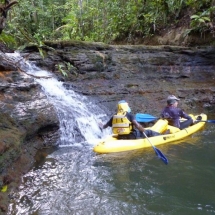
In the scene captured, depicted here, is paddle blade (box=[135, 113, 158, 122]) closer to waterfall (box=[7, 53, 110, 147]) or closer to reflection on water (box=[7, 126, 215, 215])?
waterfall (box=[7, 53, 110, 147])

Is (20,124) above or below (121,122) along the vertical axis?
above

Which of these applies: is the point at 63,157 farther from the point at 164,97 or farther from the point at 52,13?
the point at 52,13

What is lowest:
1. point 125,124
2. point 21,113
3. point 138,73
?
point 125,124

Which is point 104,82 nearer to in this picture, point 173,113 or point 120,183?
point 173,113

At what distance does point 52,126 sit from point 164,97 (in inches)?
166

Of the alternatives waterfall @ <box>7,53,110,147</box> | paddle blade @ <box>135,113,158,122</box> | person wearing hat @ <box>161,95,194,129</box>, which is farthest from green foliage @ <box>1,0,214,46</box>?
paddle blade @ <box>135,113,158,122</box>

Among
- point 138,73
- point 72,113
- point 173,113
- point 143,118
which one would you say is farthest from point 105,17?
point 173,113

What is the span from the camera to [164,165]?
192 inches

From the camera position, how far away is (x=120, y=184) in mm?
4160

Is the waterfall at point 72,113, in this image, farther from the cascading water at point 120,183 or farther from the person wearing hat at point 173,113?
the person wearing hat at point 173,113

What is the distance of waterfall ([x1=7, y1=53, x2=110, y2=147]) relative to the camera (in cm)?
672

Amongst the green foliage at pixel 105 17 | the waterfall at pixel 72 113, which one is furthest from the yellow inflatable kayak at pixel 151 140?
the green foliage at pixel 105 17

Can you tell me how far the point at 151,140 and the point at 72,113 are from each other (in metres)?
2.18

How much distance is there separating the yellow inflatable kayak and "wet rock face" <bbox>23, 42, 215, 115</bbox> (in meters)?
1.65
